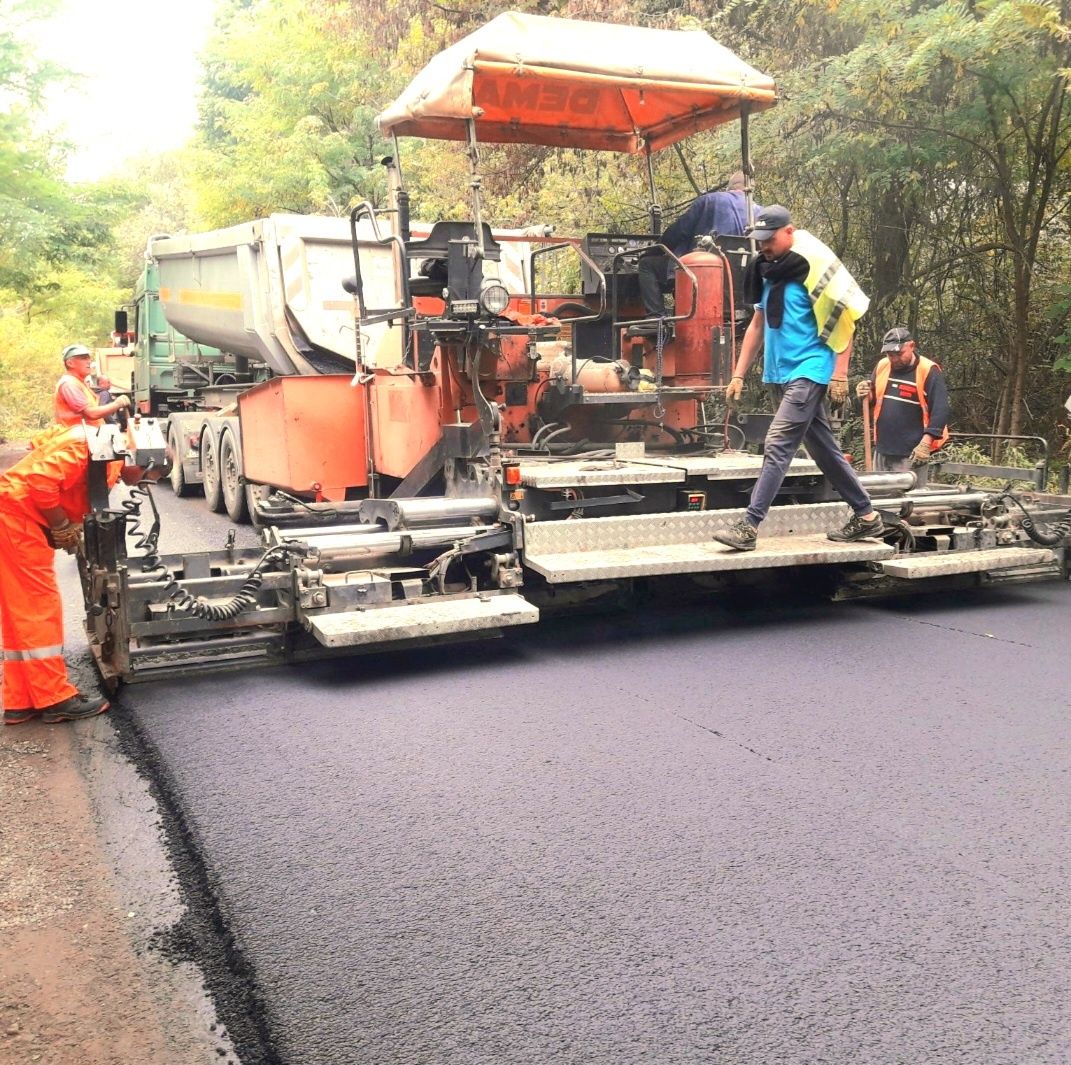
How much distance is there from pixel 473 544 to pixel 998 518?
294cm

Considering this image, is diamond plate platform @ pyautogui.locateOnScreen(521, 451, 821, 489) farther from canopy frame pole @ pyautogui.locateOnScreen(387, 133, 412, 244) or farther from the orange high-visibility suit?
the orange high-visibility suit

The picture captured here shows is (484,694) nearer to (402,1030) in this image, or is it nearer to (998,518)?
(402,1030)

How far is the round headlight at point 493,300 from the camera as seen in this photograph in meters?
5.44


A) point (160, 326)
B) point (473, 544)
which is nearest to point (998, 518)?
point (473, 544)

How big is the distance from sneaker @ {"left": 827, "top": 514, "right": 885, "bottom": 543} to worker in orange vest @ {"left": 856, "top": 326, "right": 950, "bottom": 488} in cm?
204

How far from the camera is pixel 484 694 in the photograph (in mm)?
4430

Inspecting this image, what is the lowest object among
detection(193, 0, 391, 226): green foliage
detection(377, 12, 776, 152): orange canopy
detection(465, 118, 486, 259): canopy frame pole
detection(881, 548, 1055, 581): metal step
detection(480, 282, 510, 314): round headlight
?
detection(881, 548, 1055, 581): metal step

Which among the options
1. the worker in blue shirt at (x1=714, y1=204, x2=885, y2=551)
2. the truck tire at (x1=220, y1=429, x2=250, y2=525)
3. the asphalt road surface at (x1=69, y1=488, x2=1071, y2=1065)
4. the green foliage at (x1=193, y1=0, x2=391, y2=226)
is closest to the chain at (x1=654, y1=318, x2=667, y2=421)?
the worker in blue shirt at (x1=714, y1=204, x2=885, y2=551)

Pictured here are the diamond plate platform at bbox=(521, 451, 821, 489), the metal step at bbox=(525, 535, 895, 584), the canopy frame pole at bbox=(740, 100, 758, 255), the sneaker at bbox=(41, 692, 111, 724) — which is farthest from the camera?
the canopy frame pole at bbox=(740, 100, 758, 255)

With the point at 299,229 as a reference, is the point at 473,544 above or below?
below

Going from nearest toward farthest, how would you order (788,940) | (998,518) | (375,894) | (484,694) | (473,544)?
1. (788,940)
2. (375,894)
3. (484,694)
4. (473,544)
5. (998,518)

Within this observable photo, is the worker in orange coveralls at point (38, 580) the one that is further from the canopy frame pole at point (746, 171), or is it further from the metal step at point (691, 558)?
the canopy frame pole at point (746, 171)

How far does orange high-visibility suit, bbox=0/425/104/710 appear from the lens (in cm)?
416

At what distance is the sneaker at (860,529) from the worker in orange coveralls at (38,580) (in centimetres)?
348
